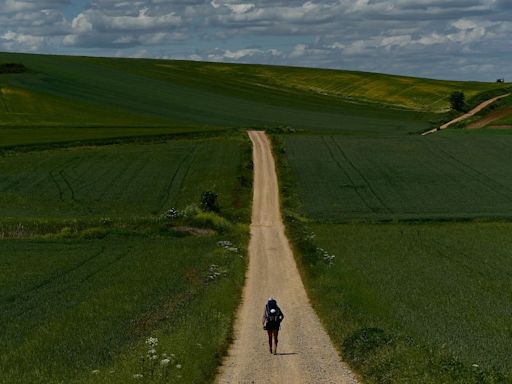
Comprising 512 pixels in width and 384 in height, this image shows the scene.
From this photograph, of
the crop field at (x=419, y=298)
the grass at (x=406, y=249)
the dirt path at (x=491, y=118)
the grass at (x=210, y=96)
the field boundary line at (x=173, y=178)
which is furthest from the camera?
the dirt path at (x=491, y=118)

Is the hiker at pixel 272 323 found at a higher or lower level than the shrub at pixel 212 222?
higher

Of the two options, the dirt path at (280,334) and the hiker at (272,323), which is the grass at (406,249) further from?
the hiker at (272,323)

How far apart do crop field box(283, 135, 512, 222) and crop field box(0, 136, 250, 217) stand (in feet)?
23.5

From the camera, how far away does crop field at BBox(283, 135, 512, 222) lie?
59.5 m

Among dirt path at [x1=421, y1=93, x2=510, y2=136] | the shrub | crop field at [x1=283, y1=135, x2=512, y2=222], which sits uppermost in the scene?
dirt path at [x1=421, y1=93, x2=510, y2=136]

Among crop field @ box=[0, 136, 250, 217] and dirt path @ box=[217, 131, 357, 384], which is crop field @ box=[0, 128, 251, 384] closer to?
crop field @ box=[0, 136, 250, 217]

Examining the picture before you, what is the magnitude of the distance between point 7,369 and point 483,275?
24.0 m

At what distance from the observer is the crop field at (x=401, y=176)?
5950 cm

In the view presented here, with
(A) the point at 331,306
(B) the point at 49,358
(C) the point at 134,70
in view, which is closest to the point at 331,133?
(C) the point at 134,70

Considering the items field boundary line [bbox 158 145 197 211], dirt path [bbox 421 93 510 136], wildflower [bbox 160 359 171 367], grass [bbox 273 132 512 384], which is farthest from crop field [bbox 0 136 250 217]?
dirt path [bbox 421 93 510 136]

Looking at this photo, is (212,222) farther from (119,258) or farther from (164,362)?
(164,362)

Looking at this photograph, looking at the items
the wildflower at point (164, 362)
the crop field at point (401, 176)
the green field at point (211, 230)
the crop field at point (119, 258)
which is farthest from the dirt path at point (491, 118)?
the wildflower at point (164, 362)

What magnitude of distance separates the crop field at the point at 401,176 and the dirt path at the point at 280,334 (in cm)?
1085

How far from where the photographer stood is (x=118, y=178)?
68375mm
